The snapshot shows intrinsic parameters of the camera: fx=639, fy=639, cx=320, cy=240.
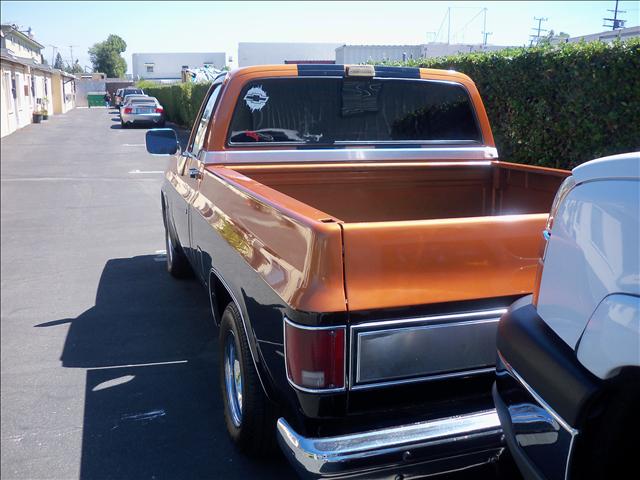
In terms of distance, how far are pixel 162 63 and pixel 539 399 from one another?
84.3m

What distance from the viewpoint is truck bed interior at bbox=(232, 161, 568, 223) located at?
165 inches

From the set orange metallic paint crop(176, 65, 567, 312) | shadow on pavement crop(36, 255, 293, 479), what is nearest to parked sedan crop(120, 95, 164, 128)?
shadow on pavement crop(36, 255, 293, 479)

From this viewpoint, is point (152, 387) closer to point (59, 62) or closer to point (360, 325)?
point (360, 325)

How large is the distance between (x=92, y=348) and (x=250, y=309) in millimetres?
2631

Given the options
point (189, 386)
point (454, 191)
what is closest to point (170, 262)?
point (189, 386)

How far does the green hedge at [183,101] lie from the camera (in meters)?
25.7

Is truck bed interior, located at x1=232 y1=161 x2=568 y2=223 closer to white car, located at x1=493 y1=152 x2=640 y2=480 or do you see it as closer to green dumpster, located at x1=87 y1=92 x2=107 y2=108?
white car, located at x1=493 y1=152 x2=640 y2=480

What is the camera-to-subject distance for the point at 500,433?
2463mm

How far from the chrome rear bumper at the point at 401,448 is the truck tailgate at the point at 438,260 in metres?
0.48

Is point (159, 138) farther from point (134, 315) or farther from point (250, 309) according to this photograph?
point (250, 309)

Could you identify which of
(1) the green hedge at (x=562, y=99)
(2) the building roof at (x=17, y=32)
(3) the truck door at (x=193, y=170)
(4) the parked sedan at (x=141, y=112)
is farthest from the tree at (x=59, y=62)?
(3) the truck door at (x=193, y=170)

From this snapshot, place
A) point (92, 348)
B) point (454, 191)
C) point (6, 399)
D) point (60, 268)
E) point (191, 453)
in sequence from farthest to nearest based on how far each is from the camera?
point (60, 268) < point (92, 348) < point (454, 191) < point (6, 399) < point (191, 453)

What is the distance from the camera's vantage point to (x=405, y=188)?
443cm

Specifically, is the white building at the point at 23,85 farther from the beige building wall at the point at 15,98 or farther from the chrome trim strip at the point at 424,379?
the chrome trim strip at the point at 424,379
